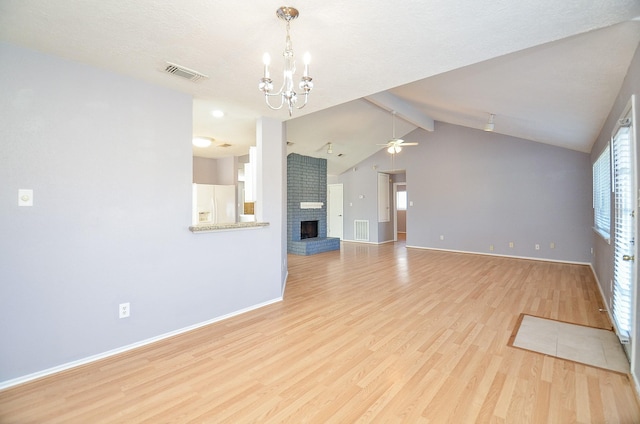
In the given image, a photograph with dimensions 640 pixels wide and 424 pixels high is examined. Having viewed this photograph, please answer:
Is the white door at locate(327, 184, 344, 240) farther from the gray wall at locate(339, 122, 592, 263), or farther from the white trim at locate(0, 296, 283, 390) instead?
the white trim at locate(0, 296, 283, 390)

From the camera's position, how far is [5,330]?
2025 mm

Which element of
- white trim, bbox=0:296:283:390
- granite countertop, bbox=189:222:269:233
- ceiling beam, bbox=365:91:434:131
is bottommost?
white trim, bbox=0:296:283:390

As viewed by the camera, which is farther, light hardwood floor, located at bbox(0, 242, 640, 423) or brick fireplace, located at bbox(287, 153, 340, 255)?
brick fireplace, located at bbox(287, 153, 340, 255)

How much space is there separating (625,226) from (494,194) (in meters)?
4.92

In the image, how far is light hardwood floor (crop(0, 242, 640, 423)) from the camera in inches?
69.2

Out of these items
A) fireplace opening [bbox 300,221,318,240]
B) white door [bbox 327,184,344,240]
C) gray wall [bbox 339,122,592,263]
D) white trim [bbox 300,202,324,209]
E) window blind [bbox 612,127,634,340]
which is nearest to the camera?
window blind [bbox 612,127,634,340]

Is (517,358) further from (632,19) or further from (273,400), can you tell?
(632,19)

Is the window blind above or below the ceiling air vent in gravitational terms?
below

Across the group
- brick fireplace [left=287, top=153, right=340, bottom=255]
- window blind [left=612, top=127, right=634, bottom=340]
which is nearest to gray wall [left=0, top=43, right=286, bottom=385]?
window blind [left=612, top=127, right=634, bottom=340]

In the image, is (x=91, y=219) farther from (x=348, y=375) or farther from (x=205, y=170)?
(x=205, y=170)

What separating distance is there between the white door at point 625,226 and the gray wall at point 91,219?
11.8 feet

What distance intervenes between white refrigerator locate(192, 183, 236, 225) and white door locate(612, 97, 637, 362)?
20.8ft

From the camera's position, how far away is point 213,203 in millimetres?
6676

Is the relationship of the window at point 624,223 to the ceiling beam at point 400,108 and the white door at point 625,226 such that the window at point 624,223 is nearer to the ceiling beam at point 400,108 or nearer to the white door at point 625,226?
the white door at point 625,226
